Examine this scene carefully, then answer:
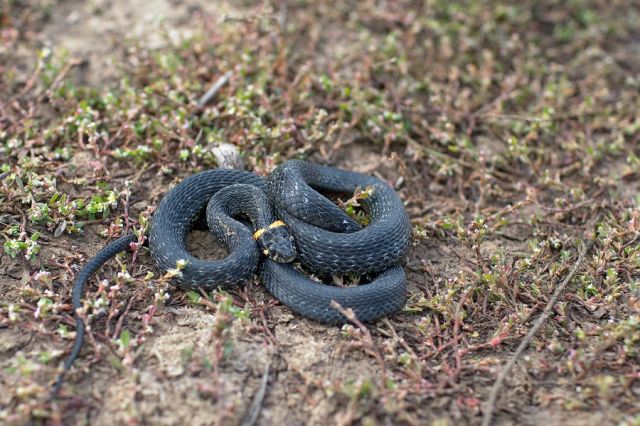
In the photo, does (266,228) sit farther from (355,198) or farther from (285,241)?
(355,198)

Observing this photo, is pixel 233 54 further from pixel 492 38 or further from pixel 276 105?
pixel 492 38

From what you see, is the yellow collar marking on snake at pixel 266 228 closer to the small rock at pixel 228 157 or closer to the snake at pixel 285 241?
the snake at pixel 285 241

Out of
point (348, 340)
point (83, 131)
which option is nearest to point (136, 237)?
point (83, 131)

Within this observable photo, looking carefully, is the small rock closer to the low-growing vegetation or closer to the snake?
the low-growing vegetation

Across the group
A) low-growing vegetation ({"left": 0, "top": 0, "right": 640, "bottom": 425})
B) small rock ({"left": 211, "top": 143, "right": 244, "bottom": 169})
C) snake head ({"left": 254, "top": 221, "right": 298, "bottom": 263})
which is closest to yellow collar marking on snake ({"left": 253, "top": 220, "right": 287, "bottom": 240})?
snake head ({"left": 254, "top": 221, "right": 298, "bottom": 263})

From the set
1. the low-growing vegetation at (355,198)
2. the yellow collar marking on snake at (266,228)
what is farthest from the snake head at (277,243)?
the low-growing vegetation at (355,198)

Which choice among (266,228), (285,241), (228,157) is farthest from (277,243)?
(228,157)

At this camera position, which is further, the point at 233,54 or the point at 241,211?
the point at 233,54
